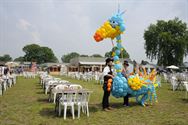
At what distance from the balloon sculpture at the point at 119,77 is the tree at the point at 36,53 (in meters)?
85.8

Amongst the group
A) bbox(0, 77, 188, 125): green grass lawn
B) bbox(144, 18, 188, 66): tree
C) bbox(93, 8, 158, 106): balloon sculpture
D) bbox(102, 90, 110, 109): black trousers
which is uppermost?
bbox(144, 18, 188, 66): tree

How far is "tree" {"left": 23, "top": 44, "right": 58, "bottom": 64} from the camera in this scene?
91.3 m

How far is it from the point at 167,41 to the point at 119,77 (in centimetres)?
3517

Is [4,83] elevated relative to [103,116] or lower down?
elevated

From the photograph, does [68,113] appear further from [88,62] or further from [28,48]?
[28,48]

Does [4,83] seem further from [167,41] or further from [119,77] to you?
[167,41]

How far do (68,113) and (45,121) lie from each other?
1.17 m

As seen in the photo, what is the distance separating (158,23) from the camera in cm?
4372

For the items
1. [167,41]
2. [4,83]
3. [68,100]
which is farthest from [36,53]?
[68,100]

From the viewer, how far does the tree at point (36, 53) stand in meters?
91.3

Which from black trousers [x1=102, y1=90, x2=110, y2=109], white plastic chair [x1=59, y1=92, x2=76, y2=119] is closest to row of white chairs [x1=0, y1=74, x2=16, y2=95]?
white plastic chair [x1=59, y1=92, x2=76, y2=119]

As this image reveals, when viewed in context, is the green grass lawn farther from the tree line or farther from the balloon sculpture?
the tree line

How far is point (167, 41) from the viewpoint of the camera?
4038 centimetres

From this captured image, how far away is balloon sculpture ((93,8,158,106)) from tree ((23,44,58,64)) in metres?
85.8
